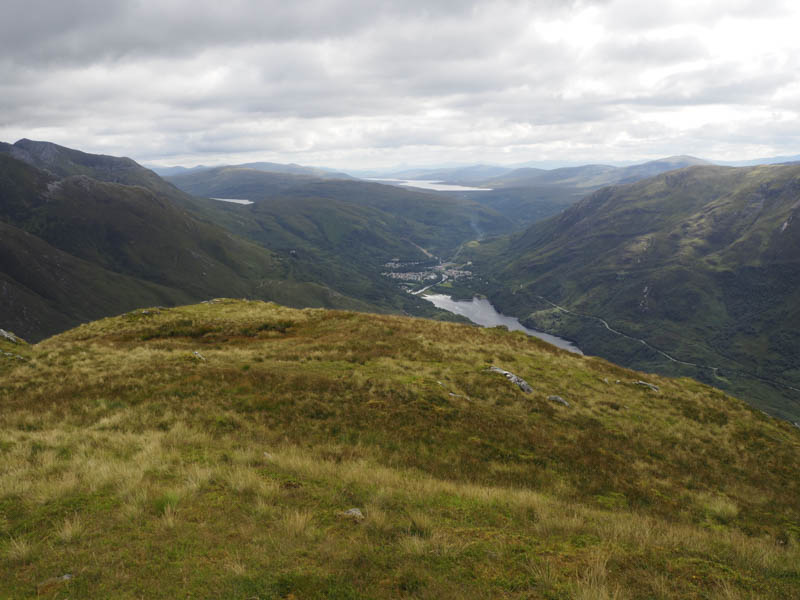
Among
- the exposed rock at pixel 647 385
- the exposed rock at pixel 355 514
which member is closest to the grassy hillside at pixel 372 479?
the exposed rock at pixel 355 514

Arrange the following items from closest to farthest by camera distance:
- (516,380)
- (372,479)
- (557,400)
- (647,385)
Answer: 1. (372,479)
2. (557,400)
3. (516,380)
4. (647,385)

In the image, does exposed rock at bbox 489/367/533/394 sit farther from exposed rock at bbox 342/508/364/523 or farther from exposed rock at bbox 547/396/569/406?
exposed rock at bbox 342/508/364/523

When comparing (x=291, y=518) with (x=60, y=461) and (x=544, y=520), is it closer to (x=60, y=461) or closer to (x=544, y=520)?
(x=544, y=520)

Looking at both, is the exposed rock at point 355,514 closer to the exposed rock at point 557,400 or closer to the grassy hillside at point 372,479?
the grassy hillside at point 372,479

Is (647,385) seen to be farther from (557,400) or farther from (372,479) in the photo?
(372,479)

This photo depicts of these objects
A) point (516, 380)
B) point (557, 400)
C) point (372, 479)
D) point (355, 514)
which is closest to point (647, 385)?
point (557, 400)

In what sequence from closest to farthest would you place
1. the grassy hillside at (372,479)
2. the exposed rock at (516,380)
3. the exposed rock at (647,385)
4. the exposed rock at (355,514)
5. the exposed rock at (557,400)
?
1. the grassy hillside at (372,479)
2. the exposed rock at (355,514)
3. the exposed rock at (557,400)
4. the exposed rock at (516,380)
5. the exposed rock at (647,385)

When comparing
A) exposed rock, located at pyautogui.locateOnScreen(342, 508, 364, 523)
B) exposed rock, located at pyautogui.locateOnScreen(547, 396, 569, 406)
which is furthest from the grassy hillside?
exposed rock, located at pyautogui.locateOnScreen(547, 396, 569, 406)
